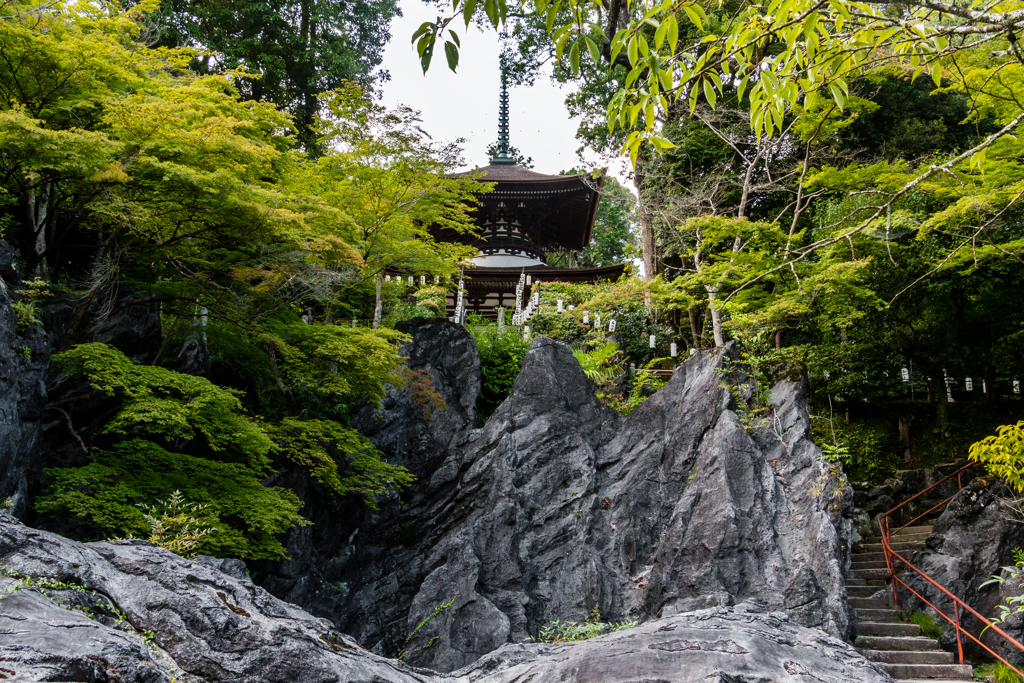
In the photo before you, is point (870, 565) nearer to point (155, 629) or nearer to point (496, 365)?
point (496, 365)

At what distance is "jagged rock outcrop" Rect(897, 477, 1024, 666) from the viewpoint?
29.7 ft

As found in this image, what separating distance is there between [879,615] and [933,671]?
163 centimetres

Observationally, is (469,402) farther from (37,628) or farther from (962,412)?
(962,412)

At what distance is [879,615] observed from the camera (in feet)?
31.9

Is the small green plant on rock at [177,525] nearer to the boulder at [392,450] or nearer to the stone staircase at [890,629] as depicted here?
the boulder at [392,450]

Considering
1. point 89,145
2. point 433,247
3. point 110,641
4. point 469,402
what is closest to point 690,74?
point 110,641

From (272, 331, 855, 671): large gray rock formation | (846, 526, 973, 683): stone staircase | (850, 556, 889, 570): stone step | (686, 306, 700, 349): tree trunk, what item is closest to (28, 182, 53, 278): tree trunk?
(272, 331, 855, 671): large gray rock formation

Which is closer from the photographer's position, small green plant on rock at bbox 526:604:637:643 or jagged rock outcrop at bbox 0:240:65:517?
jagged rock outcrop at bbox 0:240:65:517

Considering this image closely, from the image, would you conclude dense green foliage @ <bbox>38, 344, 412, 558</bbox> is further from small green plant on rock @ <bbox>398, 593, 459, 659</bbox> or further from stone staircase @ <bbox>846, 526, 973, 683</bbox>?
stone staircase @ <bbox>846, 526, 973, 683</bbox>

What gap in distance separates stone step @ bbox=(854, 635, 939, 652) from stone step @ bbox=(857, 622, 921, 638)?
450mm

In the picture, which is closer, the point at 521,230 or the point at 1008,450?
the point at 1008,450

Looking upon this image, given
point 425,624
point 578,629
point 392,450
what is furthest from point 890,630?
point 392,450

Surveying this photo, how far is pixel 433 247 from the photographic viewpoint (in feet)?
38.6

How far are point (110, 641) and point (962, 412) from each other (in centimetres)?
1655
